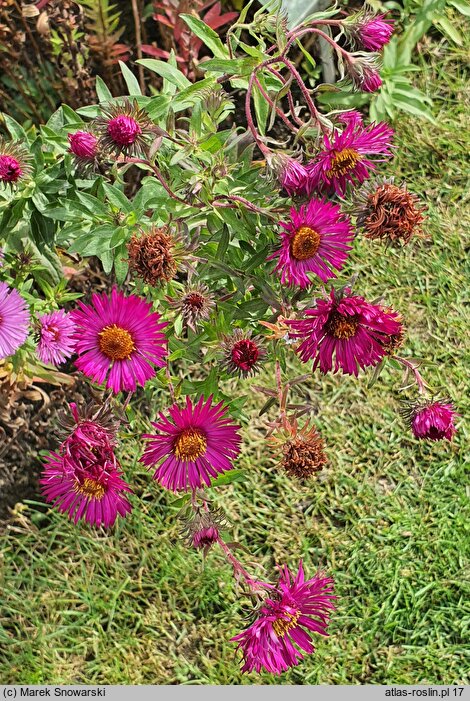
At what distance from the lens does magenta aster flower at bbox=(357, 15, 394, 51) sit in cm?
126

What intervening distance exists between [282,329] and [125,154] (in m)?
0.36

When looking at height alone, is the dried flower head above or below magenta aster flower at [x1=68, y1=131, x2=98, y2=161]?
below

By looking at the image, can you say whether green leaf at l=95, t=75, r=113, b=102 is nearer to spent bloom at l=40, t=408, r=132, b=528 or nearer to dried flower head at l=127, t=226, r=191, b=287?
dried flower head at l=127, t=226, r=191, b=287

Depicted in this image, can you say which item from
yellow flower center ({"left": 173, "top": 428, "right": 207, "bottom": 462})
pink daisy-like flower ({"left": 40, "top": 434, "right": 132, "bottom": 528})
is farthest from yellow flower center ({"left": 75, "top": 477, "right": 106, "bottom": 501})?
yellow flower center ({"left": 173, "top": 428, "right": 207, "bottom": 462})

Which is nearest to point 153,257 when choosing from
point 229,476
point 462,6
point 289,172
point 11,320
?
point 289,172

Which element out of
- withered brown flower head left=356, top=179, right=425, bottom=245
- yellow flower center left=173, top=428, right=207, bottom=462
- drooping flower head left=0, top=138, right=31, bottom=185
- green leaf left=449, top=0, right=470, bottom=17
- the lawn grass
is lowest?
the lawn grass

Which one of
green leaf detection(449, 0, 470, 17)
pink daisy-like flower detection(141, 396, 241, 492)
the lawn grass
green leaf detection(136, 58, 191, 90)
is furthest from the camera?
green leaf detection(449, 0, 470, 17)

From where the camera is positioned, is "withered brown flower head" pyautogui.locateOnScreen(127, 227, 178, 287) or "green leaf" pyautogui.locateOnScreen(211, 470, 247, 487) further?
"green leaf" pyautogui.locateOnScreen(211, 470, 247, 487)

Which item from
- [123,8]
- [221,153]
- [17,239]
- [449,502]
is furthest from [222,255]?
[123,8]

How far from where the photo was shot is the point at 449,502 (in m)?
2.12

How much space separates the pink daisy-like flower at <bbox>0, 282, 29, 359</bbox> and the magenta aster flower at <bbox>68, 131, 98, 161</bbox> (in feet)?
0.89

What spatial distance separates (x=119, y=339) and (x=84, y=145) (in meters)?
0.30

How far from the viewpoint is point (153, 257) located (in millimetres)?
1183

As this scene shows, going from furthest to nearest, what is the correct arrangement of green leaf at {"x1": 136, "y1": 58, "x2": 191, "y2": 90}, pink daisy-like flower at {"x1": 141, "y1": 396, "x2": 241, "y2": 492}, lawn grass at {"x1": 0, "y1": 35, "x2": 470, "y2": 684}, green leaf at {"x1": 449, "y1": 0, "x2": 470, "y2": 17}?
1. green leaf at {"x1": 449, "y1": 0, "x2": 470, "y2": 17}
2. lawn grass at {"x1": 0, "y1": 35, "x2": 470, "y2": 684}
3. green leaf at {"x1": 136, "y1": 58, "x2": 191, "y2": 90}
4. pink daisy-like flower at {"x1": 141, "y1": 396, "x2": 241, "y2": 492}
